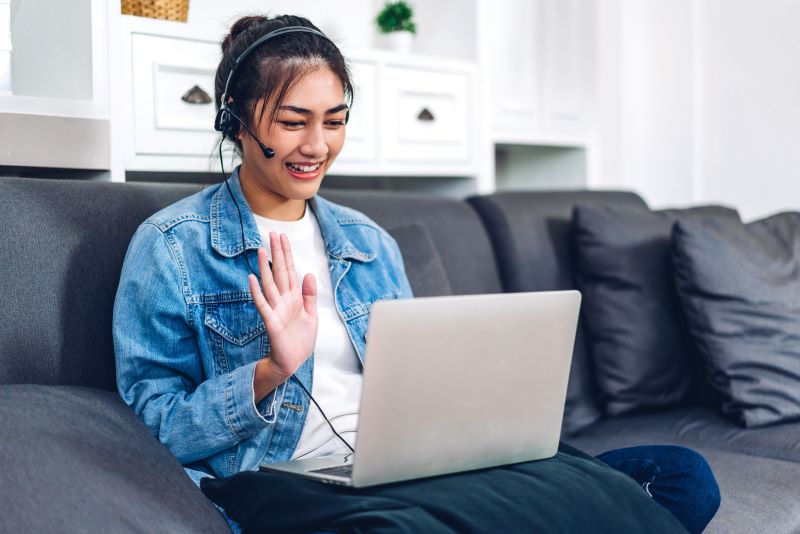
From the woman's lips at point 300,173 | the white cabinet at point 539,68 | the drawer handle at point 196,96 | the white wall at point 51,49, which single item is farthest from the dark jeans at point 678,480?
the white cabinet at point 539,68

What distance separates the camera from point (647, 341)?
187 cm

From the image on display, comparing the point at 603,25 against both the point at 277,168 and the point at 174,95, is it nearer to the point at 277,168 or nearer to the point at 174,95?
the point at 174,95

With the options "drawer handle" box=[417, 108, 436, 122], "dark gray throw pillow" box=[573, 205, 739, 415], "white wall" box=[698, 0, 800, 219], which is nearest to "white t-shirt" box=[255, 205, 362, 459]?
"dark gray throw pillow" box=[573, 205, 739, 415]

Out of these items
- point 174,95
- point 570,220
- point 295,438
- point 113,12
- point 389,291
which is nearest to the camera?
point 295,438

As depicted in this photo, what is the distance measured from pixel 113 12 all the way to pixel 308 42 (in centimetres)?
51

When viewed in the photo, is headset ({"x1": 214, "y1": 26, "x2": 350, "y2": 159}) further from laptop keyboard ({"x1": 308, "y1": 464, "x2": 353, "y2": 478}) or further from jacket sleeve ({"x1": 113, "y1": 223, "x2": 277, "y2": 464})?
laptop keyboard ({"x1": 308, "y1": 464, "x2": 353, "y2": 478})

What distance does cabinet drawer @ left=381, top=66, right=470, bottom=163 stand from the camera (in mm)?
2193

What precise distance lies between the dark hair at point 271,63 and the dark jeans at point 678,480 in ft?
2.51

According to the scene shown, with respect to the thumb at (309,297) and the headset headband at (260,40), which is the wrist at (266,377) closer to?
the thumb at (309,297)

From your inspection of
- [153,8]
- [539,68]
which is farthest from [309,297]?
[539,68]

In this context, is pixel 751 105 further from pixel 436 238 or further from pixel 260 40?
pixel 260 40

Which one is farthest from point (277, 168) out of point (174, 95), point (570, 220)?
point (570, 220)

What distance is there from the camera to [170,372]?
125cm

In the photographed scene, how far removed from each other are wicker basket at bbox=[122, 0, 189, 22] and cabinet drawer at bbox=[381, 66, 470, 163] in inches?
21.9
